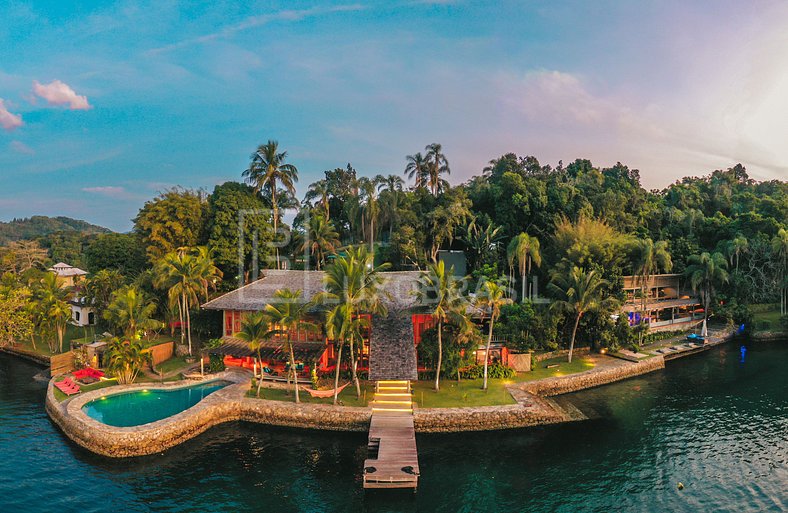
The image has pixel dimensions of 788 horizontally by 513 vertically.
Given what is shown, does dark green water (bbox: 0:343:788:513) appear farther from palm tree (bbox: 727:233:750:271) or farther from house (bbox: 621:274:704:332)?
palm tree (bbox: 727:233:750:271)

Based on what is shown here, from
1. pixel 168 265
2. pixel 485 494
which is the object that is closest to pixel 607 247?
pixel 485 494

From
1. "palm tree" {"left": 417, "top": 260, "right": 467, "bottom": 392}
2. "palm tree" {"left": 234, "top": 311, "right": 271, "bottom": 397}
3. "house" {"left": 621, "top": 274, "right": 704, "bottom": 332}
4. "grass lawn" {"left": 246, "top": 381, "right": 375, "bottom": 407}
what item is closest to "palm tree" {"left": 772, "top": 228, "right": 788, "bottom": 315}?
"house" {"left": 621, "top": 274, "right": 704, "bottom": 332}

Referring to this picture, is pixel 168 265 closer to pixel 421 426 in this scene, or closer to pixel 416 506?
pixel 421 426

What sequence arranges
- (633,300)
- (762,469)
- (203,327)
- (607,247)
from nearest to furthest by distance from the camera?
1. (762,469)
2. (203,327)
3. (607,247)
4. (633,300)

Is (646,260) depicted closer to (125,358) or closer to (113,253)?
(125,358)

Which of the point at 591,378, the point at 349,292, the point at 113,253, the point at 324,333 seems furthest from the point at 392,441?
the point at 113,253

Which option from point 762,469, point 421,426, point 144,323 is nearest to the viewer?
point 762,469

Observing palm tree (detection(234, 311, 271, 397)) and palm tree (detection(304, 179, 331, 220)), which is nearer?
palm tree (detection(234, 311, 271, 397))
